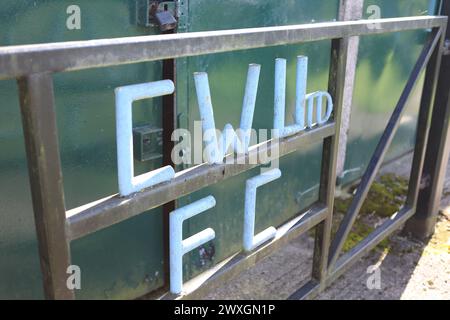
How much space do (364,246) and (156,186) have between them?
1449 millimetres

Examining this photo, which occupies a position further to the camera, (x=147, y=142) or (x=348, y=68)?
(x=348, y=68)

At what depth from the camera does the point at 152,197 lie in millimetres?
1271

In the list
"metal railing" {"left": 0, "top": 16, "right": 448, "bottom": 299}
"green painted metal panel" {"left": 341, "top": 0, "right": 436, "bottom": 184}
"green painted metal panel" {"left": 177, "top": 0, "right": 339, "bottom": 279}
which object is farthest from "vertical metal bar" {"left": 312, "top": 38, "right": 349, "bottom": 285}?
"green painted metal panel" {"left": 341, "top": 0, "right": 436, "bottom": 184}

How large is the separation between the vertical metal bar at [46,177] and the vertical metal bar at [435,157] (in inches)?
85.3

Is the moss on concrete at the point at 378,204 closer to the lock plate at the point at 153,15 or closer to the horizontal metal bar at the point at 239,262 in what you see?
the horizontal metal bar at the point at 239,262

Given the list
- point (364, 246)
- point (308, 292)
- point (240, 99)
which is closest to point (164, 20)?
point (240, 99)

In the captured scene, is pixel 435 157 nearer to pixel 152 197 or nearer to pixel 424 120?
pixel 424 120

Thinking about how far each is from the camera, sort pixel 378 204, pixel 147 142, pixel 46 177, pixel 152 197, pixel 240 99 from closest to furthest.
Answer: pixel 46 177
pixel 152 197
pixel 147 142
pixel 240 99
pixel 378 204

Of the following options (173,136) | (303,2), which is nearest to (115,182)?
(173,136)

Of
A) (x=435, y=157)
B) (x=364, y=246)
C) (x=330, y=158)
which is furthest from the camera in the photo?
(x=435, y=157)

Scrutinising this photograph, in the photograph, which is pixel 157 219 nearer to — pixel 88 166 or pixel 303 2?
pixel 88 166

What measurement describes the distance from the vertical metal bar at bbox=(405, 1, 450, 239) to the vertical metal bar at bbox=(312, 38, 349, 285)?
100cm

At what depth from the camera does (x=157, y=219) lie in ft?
7.86

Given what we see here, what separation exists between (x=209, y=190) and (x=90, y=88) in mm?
912
